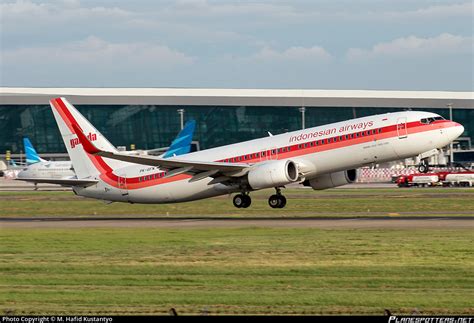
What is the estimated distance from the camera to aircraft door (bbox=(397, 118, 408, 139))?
145 feet

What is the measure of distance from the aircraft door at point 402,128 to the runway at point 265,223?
420 cm

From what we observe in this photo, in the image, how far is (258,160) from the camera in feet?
155

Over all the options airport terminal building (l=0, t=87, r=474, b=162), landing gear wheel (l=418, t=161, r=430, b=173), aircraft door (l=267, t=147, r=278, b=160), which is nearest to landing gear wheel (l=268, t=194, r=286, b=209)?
aircraft door (l=267, t=147, r=278, b=160)

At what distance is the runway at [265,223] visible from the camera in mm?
38750

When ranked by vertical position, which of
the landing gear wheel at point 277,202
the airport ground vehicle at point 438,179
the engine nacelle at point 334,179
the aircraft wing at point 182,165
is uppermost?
the aircraft wing at point 182,165

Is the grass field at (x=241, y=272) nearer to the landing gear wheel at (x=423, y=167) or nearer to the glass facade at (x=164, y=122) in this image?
the landing gear wheel at (x=423, y=167)

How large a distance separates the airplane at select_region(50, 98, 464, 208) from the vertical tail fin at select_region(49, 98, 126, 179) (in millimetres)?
59

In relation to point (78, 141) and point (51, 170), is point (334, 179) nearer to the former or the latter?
point (78, 141)

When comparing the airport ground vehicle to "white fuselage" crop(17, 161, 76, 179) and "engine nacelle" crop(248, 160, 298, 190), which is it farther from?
"engine nacelle" crop(248, 160, 298, 190)

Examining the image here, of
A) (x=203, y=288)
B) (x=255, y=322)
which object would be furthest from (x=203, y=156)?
(x=255, y=322)

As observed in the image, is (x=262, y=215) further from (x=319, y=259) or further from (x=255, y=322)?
(x=255, y=322)

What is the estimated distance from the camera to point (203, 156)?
49656mm

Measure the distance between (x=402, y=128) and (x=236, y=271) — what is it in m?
21.8

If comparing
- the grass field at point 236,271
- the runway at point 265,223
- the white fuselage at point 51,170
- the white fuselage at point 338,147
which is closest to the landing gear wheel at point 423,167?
the white fuselage at point 338,147
